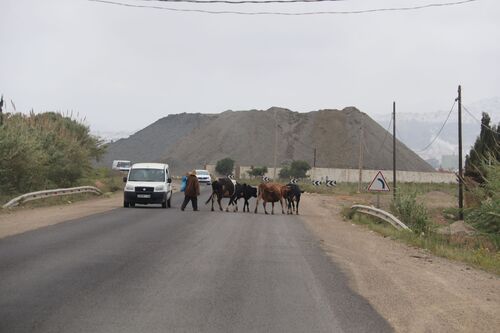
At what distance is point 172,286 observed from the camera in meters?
9.41

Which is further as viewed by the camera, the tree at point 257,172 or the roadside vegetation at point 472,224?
the tree at point 257,172

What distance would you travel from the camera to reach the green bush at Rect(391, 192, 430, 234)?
952 inches

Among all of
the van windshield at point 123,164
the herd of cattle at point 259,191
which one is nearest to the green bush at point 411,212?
the herd of cattle at point 259,191

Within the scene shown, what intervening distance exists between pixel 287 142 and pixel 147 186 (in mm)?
136691

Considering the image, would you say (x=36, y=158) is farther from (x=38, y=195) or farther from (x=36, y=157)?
(x=38, y=195)

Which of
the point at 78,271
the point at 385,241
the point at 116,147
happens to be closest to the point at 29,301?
the point at 78,271

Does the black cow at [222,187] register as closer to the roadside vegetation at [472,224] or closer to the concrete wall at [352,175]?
the roadside vegetation at [472,224]

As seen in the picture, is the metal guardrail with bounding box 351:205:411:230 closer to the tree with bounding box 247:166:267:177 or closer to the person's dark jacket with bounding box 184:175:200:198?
the person's dark jacket with bounding box 184:175:200:198

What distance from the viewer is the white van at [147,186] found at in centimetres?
3055

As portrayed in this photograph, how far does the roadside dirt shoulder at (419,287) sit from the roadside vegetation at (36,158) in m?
18.6

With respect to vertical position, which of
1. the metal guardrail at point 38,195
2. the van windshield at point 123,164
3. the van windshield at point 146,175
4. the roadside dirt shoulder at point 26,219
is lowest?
the roadside dirt shoulder at point 26,219

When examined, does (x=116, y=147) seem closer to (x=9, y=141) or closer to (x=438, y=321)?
(x=9, y=141)

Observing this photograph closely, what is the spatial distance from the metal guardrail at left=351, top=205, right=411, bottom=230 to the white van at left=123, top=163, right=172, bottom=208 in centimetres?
852

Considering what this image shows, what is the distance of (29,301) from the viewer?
26.3 feet
